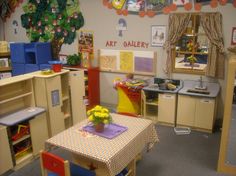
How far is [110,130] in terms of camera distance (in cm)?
275

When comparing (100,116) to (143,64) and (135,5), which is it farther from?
(135,5)

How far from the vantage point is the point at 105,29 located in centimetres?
504

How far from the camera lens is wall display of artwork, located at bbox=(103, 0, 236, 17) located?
13.6ft

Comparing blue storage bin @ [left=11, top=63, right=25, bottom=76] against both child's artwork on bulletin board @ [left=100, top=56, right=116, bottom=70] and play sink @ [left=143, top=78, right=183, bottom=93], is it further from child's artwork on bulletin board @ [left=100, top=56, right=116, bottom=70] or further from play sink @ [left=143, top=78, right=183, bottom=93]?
play sink @ [left=143, top=78, right=183, bottom=93]

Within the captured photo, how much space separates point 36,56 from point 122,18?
1939 mm

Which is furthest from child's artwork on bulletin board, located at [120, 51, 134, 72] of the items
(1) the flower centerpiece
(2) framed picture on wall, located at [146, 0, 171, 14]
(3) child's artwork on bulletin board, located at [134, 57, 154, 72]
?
(1) the flower centerpiece

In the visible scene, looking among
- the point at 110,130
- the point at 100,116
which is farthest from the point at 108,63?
the point at 100,116

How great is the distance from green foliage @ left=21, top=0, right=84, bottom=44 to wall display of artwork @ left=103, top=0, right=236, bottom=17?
2.57 ft

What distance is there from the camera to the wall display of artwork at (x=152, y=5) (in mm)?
4145

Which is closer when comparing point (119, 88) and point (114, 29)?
point (119, 88)

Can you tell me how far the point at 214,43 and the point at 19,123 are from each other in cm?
316

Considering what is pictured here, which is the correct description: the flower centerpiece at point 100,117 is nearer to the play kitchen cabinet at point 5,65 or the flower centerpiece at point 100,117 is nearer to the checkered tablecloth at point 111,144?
the checkered tablecloth at point 111,144

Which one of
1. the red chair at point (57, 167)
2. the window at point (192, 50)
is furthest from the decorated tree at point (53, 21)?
the red chair at point (57, 167)

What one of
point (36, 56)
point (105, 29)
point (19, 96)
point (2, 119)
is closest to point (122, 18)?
point (105, 29)
